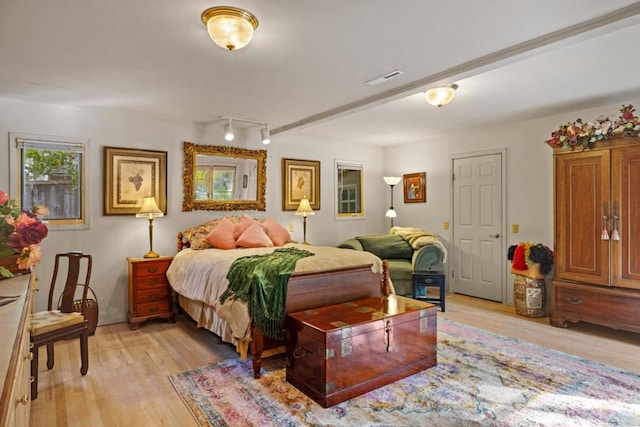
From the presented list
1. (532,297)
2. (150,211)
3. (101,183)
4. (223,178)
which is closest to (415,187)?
(532,297)

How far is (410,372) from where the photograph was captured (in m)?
2.86

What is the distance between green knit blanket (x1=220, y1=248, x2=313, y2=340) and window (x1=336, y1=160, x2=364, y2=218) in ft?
11.1

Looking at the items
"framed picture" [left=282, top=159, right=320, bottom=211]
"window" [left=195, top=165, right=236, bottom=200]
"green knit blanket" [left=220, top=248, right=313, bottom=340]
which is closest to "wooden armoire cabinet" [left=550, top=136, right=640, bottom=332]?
"green knit blanket" [left=220, top=248, right=313, bottom=340]

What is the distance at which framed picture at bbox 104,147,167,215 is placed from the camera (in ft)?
14.1

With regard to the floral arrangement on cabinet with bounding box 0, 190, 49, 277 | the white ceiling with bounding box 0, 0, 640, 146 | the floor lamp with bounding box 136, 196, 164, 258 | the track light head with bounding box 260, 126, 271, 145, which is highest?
the white ceiling with bounding box 0, 0, 640, 146

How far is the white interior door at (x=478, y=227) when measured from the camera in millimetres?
5184

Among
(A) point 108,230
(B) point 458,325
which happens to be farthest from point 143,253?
(B) point 458,325

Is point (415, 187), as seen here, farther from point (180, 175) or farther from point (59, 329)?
point (59, 329)

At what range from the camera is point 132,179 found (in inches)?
175

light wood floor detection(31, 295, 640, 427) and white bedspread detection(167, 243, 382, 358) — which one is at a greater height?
white bedspread detection(167, 243, 382, 358)

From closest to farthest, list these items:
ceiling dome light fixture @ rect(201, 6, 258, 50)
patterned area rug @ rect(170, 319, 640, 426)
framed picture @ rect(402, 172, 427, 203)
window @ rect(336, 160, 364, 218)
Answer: ceiling dome light fixture @ rect(201, 6, 258, 50), patterned area rug @ rect(170, 319, 640, 426), framed picture @ rect(402, 172, 427, 203), window @ rect(336, 160, 364, 218)

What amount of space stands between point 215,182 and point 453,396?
12.4ft

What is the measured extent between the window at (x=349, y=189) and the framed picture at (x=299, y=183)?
46 centimetres

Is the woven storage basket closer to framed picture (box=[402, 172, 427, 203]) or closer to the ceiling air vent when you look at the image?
the ceiling air vent
